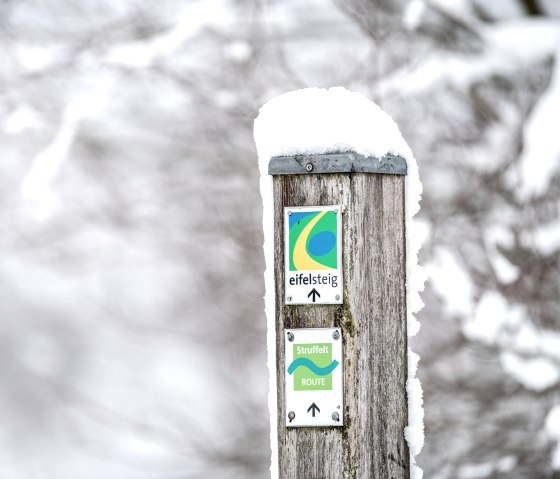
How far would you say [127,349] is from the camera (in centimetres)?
572

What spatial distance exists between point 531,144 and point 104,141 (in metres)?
2.80

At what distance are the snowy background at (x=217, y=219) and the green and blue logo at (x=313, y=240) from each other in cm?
268

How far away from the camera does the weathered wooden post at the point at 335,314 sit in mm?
1428

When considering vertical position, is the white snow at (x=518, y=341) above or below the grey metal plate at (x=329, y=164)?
above

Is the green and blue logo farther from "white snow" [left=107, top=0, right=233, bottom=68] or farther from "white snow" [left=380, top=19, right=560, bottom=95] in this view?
"white snow" [left=107, top=0, right=233, bottom=68]

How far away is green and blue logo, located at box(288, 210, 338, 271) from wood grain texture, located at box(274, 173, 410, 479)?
0.02 metres

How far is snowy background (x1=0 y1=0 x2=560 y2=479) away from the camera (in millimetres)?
4023

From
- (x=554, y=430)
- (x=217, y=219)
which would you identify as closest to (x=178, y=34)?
(x=217, y=219)

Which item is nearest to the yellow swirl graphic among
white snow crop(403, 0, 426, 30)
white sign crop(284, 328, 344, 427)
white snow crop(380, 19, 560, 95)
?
white sign crop(284, 328, 344, 427)

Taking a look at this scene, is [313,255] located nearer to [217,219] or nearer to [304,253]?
[304,253]

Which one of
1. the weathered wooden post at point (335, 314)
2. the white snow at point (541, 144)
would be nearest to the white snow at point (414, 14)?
the white snow at point (541, 144)

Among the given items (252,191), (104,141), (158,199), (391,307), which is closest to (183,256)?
(158,199)

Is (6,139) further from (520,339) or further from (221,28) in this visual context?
(520,339)

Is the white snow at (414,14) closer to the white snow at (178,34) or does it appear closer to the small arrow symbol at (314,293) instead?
the white snow at (178,34)
